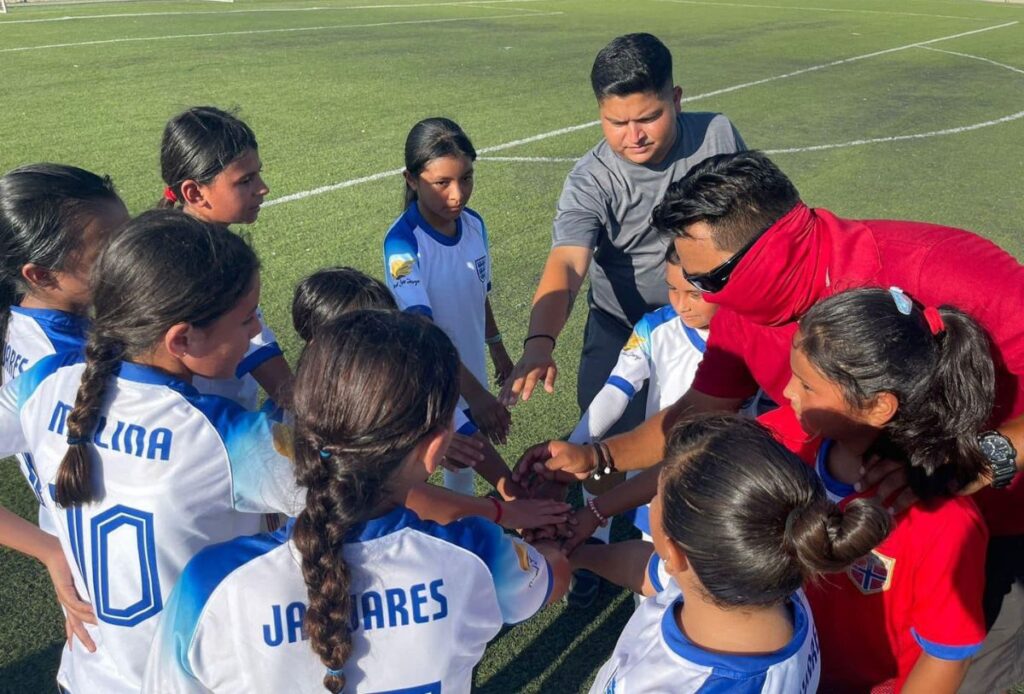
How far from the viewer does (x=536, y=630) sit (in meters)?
3.73

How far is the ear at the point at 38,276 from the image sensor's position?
2.66m

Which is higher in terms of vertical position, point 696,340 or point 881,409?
point 881,409

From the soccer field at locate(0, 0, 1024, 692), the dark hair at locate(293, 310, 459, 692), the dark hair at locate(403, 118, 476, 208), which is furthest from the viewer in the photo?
the soccer field at locate(0, 0, 1024, 692)

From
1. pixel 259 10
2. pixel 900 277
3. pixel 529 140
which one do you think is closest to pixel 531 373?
pixel 900 277

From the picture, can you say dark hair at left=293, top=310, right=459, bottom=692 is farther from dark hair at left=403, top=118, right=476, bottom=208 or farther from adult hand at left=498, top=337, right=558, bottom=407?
dark hair at left=403, top=118, right=476, bottom=208

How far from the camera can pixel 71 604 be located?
2324 mm

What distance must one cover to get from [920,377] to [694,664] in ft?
2.81

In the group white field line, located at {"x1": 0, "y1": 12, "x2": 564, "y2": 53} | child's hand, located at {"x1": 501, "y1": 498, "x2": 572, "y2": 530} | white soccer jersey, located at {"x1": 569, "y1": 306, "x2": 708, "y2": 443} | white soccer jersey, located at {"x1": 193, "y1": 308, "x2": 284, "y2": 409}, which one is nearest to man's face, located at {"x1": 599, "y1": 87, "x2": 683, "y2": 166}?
white soccer jersey, located at {"x1": 569, "y1": 306, "x2": 708, "y2": 443}

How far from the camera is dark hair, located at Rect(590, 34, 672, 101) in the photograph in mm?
3809

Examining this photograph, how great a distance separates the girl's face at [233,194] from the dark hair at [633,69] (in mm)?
1458

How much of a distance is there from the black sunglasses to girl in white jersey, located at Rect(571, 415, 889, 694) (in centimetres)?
74

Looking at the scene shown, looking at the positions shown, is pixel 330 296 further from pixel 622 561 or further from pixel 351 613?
pixel 351 613

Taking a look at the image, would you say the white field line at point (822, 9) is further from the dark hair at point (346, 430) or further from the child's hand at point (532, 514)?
the dark hair at point (346, 430)

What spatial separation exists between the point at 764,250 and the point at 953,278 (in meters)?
0.49
